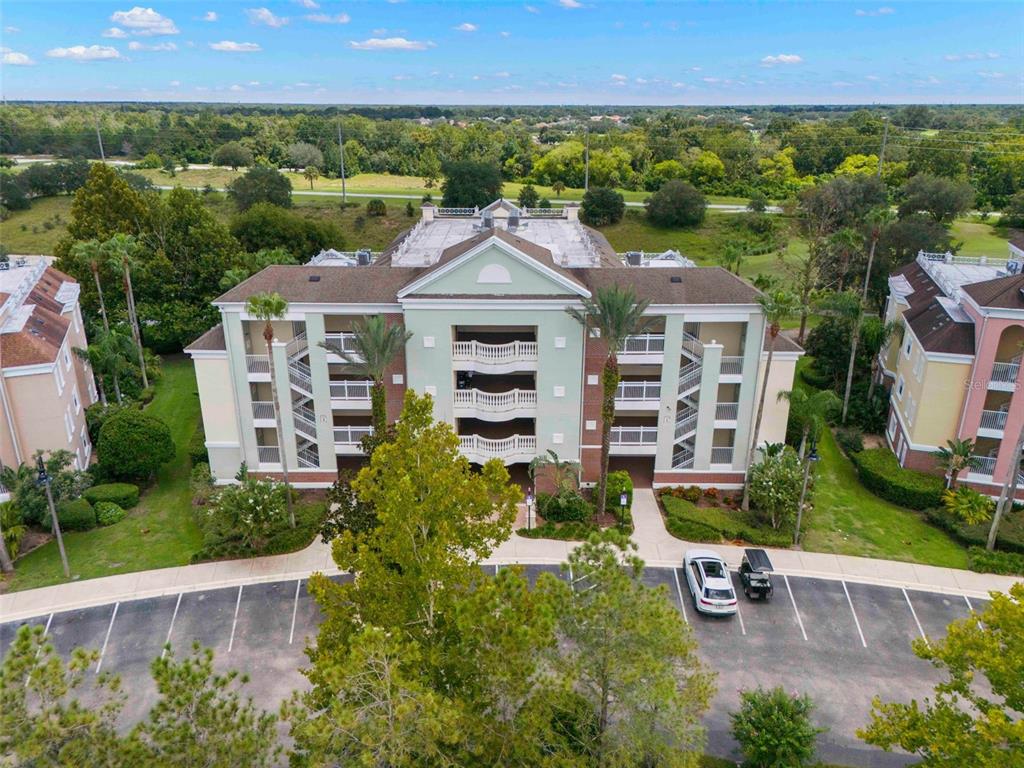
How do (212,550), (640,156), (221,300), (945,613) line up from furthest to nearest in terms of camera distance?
(640,156), (221,300), (212,550), (945,613)

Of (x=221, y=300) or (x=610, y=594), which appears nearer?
(x=610, y=594)

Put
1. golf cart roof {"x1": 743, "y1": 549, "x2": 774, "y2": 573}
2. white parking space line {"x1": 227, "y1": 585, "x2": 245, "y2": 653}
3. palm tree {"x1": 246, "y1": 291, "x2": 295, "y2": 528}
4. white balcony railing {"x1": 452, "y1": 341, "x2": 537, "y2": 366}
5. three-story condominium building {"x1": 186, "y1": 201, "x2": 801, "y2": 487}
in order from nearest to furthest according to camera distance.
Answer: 1. white parking space line {"x1": 227, "y1": 585, "x2": 245, "y2": 653}
2. golf cart roof {"x1": 743, "y1": 549, "x2": 774, "y2": 573}
3. palm tree {"x1": 246, "y1": 291, "x2": 295, "y2": 528}
4. three-story condominium building {"x1": 186, "y1": 201, "x2": 801, "y2": 487}
5. white balcony railing {"x1": 452, "y1": 341, "x2": 537, "y2": 366}

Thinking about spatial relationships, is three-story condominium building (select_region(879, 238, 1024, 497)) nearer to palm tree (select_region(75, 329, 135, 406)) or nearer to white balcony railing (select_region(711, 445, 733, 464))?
white balcony railing (select_region(711, 445, 733, 464))

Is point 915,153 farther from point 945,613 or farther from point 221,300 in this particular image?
point 221,300

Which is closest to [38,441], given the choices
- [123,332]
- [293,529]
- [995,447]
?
[293,529]

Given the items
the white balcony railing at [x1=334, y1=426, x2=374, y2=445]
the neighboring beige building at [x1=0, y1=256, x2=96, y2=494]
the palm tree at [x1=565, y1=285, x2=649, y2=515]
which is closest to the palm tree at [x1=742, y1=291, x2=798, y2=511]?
the palm tree at [x1=565, y1=285, x2=649, y2=515]

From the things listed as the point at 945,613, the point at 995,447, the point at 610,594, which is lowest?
the point at 945,613

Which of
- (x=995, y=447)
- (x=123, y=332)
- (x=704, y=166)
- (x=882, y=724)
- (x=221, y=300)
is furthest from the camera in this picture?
(x=704, y=166)
